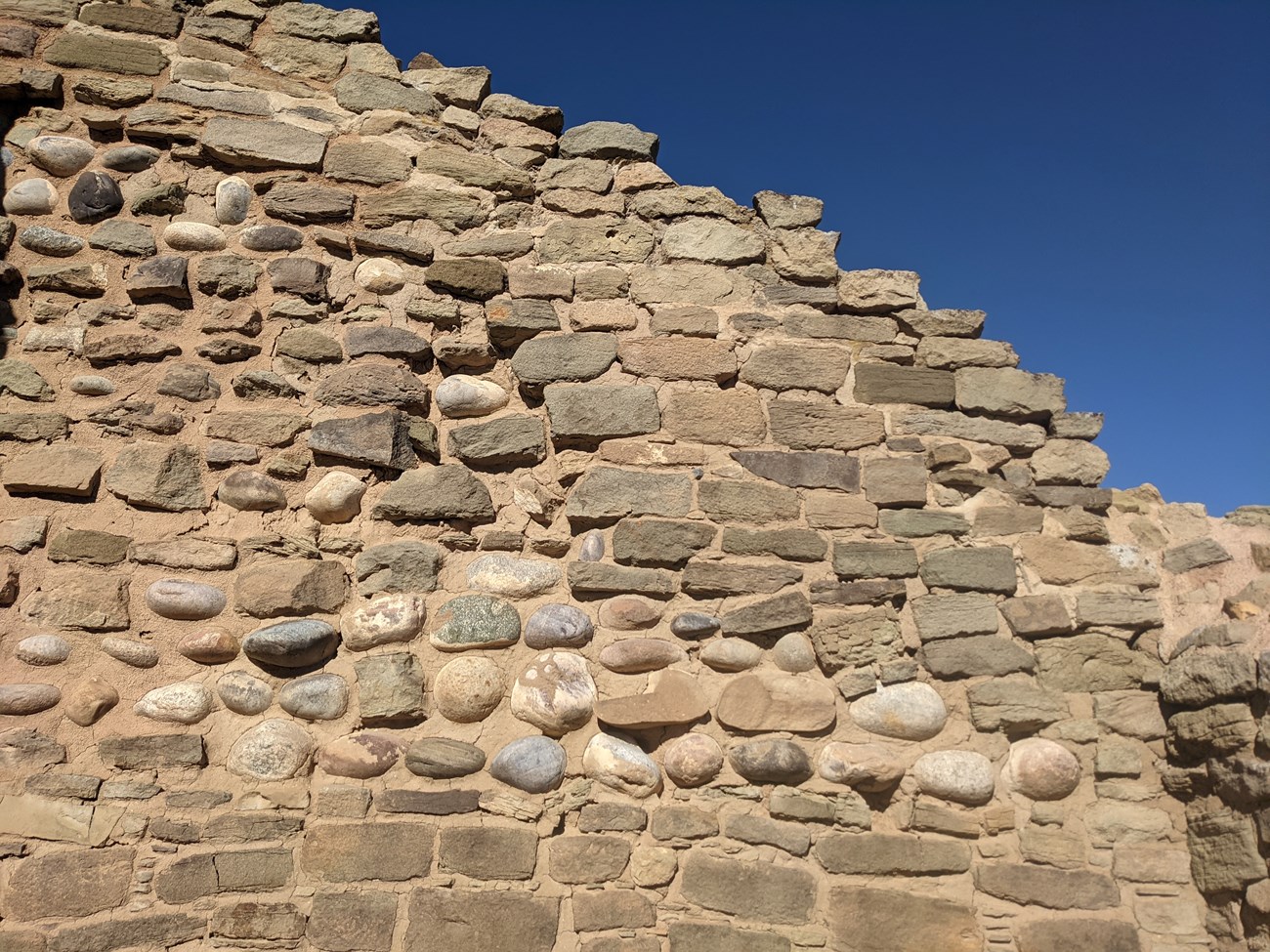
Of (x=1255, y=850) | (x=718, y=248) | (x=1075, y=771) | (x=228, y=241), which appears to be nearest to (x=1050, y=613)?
(x=1075, y=771)

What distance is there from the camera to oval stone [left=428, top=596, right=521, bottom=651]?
8.98ft

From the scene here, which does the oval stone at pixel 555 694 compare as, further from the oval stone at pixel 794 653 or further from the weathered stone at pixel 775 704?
the oval stone at pixel 794 653

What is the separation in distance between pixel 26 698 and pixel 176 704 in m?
0.38

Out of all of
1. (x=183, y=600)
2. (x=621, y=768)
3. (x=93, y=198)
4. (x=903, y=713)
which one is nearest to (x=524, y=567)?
(x=621, y=768)

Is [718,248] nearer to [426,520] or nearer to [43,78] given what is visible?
[426,520]

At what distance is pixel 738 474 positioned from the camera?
9.92ft

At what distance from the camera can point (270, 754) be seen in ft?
8.41

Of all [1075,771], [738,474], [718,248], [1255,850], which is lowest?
[1255,850]

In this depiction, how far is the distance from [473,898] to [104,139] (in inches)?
110

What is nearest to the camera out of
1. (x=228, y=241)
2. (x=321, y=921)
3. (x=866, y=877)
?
(x=321, y=921)

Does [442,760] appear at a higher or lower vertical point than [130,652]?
lower

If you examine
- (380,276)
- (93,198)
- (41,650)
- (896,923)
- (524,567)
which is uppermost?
(93,198)

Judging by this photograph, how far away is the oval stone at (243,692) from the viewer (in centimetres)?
262

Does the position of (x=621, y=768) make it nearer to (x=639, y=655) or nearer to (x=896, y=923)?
(x=639, y=655)
